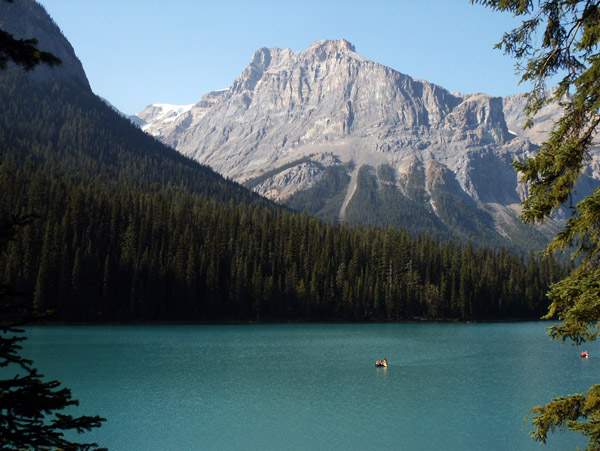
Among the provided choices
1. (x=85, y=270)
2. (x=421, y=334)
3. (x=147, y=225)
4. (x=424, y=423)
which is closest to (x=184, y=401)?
(x=424, y=423)

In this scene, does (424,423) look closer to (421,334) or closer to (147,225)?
(421,334)

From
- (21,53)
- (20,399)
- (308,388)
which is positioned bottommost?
(308,388)

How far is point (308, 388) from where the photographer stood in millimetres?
44906

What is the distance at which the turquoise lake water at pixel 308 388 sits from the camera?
102 ft

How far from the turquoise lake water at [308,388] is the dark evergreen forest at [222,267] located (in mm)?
21628

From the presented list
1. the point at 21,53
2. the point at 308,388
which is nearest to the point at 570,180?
the point at 21,53

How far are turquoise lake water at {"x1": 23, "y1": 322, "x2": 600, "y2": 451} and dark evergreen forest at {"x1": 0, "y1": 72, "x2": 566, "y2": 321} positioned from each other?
21.6 metres

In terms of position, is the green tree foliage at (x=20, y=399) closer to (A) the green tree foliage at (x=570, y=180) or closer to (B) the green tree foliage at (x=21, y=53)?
(B) the green tree foliage at (x=21, y=53)

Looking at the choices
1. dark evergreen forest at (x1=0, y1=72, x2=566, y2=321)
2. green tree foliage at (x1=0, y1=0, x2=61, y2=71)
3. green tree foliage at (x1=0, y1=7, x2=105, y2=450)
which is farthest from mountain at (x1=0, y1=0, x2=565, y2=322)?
green tree foliage at (x1=0, y1=7, x2=105, y2=450)

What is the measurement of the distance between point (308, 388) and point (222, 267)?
264 feet

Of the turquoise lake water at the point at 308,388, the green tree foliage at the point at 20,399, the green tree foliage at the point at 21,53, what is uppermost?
the green tree foliage at the point at 21,53

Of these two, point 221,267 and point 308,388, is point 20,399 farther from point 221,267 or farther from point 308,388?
point 221,267

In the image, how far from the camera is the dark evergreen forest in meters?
102

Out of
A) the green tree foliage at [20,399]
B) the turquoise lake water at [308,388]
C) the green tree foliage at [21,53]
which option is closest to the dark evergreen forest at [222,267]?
the turquoise lake water at [308,388]
